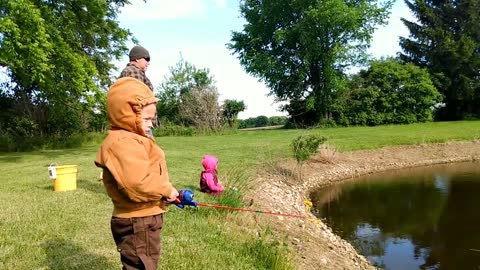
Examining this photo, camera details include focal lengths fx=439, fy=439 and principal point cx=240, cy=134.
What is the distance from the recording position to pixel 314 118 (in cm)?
3209

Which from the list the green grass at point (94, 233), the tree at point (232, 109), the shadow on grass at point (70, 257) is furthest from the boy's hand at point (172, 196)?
the tree at point (232, 109)

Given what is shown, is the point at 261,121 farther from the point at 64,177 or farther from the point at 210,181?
the point at 64,177

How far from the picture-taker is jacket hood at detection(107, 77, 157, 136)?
2744 millimetres

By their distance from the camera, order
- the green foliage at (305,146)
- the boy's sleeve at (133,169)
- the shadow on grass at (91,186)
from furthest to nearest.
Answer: the green foliage at (305,146)
the shadow on grass at (91,186)
the boy's sleeve at (133,169)

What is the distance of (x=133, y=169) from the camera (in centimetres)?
268

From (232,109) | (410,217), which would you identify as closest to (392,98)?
(232,109)

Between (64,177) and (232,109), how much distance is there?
78.2 ft

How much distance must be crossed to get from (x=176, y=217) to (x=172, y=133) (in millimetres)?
22577

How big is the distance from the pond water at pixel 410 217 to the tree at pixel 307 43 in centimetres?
1529

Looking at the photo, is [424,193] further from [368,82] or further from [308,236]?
[368,82]

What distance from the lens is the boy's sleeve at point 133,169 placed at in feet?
8.79

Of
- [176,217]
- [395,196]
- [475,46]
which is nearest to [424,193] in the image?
[395,196]

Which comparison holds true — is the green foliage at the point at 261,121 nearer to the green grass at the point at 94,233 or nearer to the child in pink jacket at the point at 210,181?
the green grass at the point at 94,233

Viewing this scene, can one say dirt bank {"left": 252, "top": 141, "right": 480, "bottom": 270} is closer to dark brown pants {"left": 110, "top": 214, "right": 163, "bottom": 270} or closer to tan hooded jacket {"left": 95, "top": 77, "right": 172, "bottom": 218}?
dark brown pants {"left": 110, "top": 214, "right": 163, "bottom": 270}
